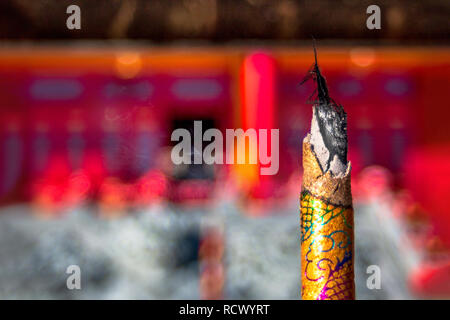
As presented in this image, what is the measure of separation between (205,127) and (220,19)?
1039mm

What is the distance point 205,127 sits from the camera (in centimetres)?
254

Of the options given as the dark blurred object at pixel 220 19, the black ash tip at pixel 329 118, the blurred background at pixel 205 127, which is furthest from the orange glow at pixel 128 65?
the black ash tip at pixel 329 118

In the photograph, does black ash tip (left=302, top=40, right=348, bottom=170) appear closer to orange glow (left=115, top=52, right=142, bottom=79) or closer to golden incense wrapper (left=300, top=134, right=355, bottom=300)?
golden incense wrapper (left=300, top=134, right=355, bottom=300)

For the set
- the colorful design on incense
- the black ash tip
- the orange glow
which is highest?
the orange glow

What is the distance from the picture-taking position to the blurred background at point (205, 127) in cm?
149

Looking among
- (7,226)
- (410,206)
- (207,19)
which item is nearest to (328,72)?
(410,206)

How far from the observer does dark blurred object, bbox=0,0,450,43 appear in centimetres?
151

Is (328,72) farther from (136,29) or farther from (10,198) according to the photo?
(10,198)

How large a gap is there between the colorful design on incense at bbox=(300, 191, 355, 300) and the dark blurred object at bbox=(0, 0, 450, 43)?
1152mm

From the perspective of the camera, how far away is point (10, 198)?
2.53 metres

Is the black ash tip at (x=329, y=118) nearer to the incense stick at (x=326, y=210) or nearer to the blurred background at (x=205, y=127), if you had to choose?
the incense stick at (x=326, y=210)

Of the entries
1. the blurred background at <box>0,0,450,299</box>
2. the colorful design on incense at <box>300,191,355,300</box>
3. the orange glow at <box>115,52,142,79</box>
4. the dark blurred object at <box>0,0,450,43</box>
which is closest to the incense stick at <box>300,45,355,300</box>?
the colorful design on incense at <box>300,191,355,300</box>

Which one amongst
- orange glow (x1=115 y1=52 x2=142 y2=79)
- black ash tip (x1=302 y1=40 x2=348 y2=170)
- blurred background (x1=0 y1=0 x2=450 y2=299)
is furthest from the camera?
orange glow (x1=115 y1=52 x2=142 y2=79)

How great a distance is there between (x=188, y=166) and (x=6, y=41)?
1040mm
